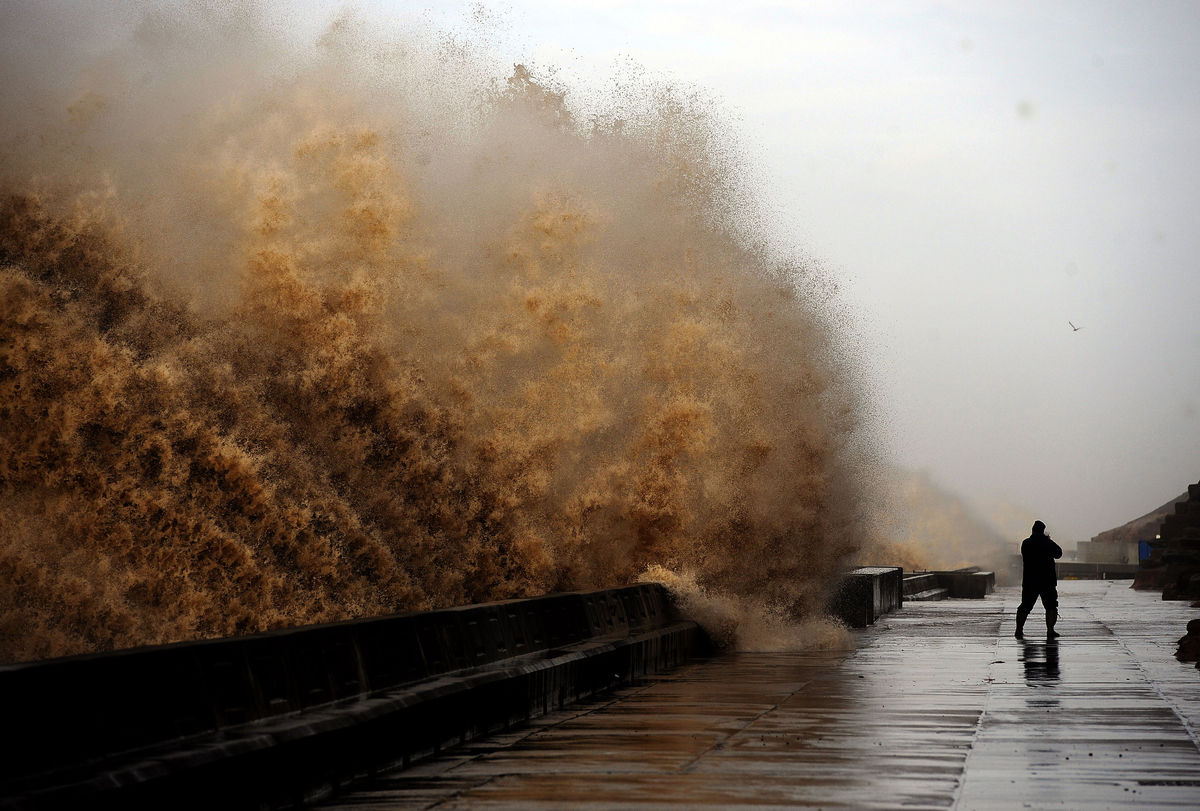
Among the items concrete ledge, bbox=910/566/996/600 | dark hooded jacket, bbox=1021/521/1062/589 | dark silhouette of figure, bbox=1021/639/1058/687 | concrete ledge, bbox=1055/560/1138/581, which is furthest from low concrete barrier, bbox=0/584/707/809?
concrete ledge, bbox=1055/560/1138/581

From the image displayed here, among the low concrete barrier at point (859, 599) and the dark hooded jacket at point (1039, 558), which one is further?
the low concrete barrier at point (859, 599)

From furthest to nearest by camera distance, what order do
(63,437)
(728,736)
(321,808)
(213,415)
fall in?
(213,415)
(63,437)
(728,736)
(321,808)

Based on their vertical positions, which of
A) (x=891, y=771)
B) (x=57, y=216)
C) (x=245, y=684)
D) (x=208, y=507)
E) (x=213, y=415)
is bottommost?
(x=891, y=771)

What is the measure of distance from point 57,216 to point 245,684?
A: 16.0 meters

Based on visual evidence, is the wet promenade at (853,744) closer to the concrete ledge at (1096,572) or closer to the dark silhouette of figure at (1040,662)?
the dark silhouette of figure at (1040,662)

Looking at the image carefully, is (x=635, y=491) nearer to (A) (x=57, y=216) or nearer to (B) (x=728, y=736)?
(A) (x=57, y=216)

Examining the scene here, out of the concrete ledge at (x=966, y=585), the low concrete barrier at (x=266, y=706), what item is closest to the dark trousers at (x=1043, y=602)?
the low concrete barrier at (x=266, y=706)

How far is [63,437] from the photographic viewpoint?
2020 cm

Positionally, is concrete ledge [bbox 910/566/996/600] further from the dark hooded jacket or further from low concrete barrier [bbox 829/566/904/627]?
the dark hooded jacket

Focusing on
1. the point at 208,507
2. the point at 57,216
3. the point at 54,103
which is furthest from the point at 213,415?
the point at 54,103

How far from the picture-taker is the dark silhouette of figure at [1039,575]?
19.0 metres

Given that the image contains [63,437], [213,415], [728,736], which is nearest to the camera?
[728,736]

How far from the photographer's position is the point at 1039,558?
1956 centimetres

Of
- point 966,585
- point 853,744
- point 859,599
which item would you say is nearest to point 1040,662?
point 853,744
